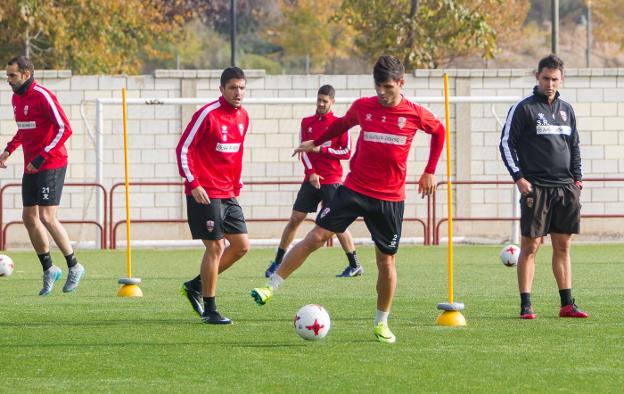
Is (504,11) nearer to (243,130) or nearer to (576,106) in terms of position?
(576,106)

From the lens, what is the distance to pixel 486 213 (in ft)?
75.6

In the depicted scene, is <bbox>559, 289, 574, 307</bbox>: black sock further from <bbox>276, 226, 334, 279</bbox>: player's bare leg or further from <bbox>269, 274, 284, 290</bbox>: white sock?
<bbox>269, 274, 284, 290</bbox>: white sock

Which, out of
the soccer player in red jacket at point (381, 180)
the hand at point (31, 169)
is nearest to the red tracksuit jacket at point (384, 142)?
the soccer player in red jacket at point (381, 180)

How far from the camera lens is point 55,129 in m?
12.5

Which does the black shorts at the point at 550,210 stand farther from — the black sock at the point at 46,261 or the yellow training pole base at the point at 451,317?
the black sock at the point at 46,261

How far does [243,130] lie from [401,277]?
198 inches

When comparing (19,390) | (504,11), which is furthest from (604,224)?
(504,11)

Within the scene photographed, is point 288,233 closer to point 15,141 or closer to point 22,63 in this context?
point 15,141

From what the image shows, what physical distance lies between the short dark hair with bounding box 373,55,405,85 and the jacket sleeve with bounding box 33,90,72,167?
4442 millimetres

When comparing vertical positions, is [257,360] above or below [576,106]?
below

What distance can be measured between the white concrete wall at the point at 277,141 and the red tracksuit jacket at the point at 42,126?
8890 millimetres

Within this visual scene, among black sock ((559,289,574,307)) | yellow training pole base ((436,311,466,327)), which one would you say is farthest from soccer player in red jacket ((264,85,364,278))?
yellow training pole base ((436,311,466,327))

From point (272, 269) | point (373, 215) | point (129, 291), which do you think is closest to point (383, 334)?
point (373, 215)

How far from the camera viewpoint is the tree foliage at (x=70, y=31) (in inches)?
1078
